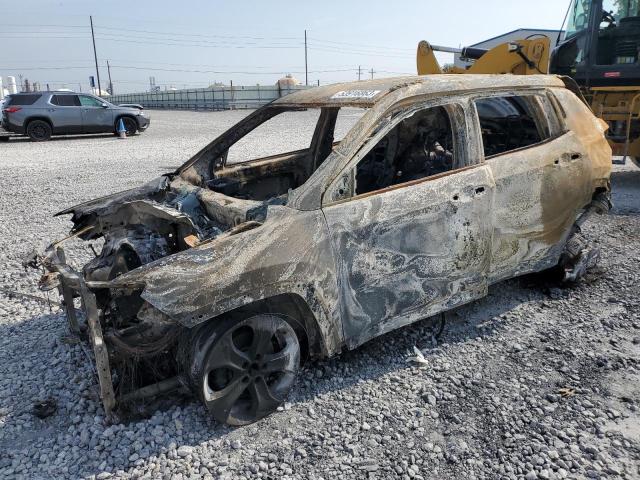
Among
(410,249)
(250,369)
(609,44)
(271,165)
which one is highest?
(609,44)

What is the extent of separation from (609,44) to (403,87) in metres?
6.45

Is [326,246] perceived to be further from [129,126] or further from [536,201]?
[129,126]

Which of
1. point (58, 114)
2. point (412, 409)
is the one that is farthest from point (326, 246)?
point (58, 114)

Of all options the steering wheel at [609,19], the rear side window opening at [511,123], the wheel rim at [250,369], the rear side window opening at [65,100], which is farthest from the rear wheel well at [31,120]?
the wheel rim at [250,369]

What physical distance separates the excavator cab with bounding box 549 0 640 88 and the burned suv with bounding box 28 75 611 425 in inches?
168

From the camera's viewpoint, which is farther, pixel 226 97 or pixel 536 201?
pixel 226 97

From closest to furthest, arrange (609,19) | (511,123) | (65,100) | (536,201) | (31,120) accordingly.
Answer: (536,201) → (511,123) → (609,19) → (31,120) → (65,100)

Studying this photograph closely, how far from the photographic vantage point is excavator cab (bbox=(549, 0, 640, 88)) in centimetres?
795

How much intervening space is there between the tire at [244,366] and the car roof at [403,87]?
1.62 m

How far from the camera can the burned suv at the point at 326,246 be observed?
2.89 m

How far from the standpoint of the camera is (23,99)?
17172 millimetres

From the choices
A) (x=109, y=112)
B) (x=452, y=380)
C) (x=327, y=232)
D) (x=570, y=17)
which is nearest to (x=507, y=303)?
(x=452, y=380)

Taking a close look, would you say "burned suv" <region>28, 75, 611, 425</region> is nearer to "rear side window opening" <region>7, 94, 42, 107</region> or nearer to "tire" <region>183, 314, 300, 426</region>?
"tire" <region>183, 314, 300, 426</region>

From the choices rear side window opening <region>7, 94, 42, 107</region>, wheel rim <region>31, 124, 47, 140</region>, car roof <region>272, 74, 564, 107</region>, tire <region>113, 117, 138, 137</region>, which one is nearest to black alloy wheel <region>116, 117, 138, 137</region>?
tire <region>113, 117, 138, 137</region>
